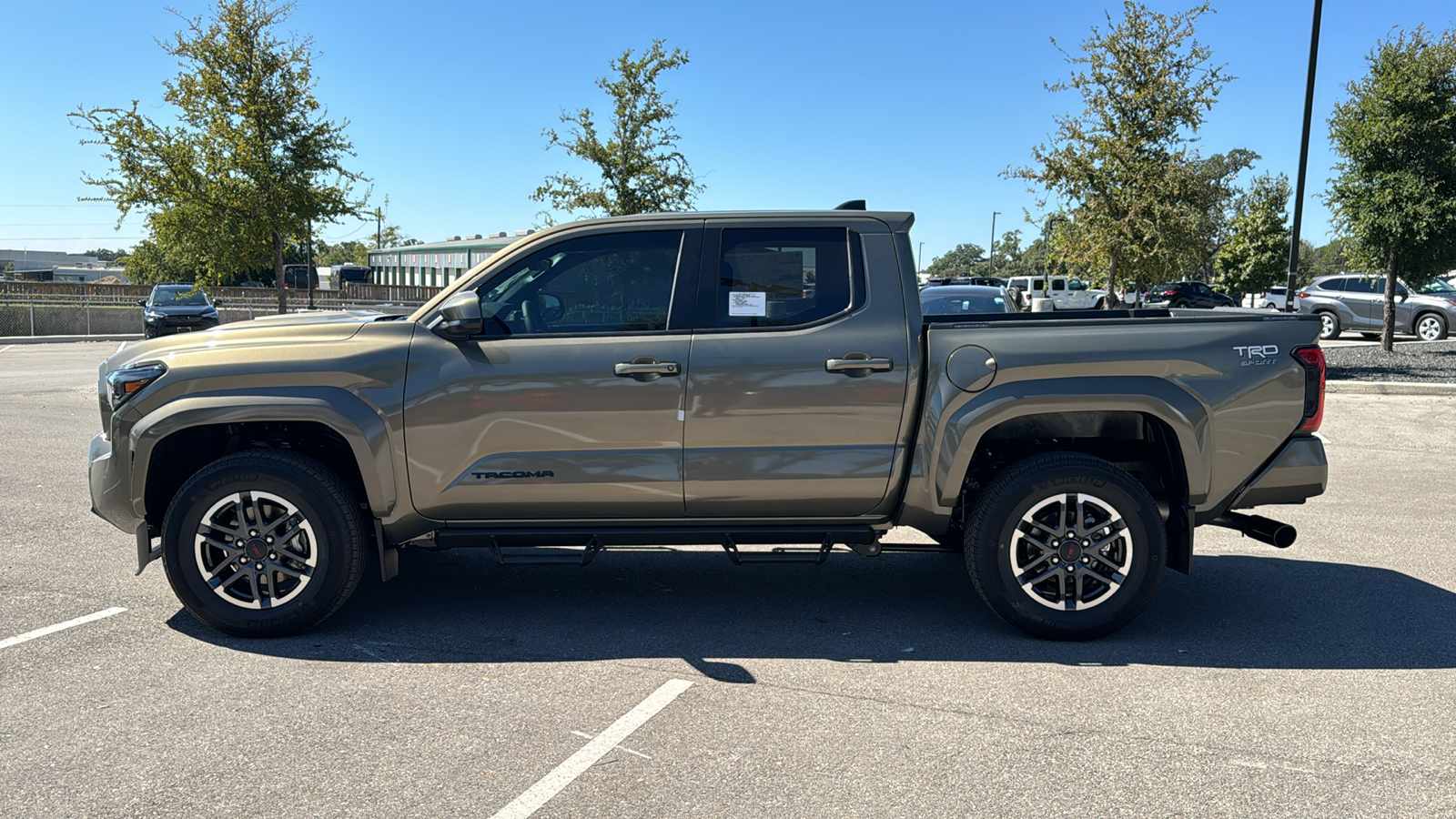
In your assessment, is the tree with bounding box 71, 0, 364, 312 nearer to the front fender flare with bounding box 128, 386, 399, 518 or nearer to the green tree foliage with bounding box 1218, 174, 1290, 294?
the front fender flare with bounding box 128, 386, 399, 518

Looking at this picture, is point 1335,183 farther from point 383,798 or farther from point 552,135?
point 383,798

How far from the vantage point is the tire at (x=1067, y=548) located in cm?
471

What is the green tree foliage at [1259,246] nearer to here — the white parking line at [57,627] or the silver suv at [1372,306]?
the silver suv at [1372,306]

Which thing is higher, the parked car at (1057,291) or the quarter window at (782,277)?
the parked car at (1057,291)

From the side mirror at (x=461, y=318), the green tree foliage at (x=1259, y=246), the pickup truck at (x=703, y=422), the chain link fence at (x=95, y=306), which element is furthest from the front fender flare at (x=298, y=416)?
the green tree foliage at (x=1259, y=246)

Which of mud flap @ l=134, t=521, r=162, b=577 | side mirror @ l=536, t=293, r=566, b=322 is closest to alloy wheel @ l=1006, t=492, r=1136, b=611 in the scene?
side mirror @ l=536, t=293, r=566, b=322

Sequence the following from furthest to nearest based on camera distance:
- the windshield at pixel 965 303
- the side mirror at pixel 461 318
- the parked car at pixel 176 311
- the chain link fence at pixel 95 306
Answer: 1. the chain link fence at pixel 95 306
2. the parked car at pixel 176 311
3. the windshield at pixel 965 303
4. the side mirror at pixel 461 318

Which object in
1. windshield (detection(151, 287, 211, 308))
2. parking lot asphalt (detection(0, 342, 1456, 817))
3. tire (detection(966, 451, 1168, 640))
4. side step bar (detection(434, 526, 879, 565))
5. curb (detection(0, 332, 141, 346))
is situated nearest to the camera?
parking lot asphalt (detection(0, 342, 1456, 817))

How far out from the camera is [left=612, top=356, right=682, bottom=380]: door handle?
4703 mm

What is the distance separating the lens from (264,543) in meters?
4.79

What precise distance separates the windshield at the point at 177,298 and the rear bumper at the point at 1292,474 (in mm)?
26967

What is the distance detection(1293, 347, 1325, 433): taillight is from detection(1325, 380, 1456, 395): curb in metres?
11.3

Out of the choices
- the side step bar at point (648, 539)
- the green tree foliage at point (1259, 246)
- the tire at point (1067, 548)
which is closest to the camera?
the tire at point (1067, 548)

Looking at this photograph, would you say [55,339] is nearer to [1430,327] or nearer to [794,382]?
[794,382]
